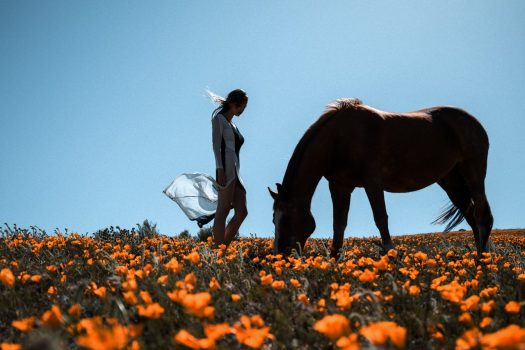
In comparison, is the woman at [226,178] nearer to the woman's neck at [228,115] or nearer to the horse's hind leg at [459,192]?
the woman's neck at [228,115]

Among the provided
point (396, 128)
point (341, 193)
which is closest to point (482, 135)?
point (396, 128)

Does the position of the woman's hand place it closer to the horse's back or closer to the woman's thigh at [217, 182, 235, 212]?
the woman's thigh at [217, 182, 235, 212]

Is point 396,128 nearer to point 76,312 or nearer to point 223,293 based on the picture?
point 223,293

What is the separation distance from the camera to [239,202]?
25.7 ft

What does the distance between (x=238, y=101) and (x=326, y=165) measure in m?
2.21

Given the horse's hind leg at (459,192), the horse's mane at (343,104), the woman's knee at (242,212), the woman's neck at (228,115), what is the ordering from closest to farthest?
the horse's mane at (343,104) → the woman's knee at (242,212) → the woman's neck at (228,115) → the horse's hind leg at (459,192)

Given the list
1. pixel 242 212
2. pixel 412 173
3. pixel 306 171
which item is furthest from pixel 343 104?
pixel 242 212

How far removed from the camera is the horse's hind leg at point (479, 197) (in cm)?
824

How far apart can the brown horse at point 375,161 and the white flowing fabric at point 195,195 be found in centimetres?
314

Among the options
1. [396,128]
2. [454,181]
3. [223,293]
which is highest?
[396,128]

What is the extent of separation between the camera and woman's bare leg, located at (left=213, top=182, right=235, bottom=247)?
7516 mm

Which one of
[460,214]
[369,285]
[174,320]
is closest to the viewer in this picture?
[174,320]

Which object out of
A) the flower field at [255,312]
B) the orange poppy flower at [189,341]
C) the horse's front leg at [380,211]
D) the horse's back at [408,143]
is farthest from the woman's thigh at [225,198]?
the orange poppy flower at [189,341]

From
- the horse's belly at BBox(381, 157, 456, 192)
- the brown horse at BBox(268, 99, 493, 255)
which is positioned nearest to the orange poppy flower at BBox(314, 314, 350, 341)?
the brown horse at BBox(268, 99, 493, 255)
